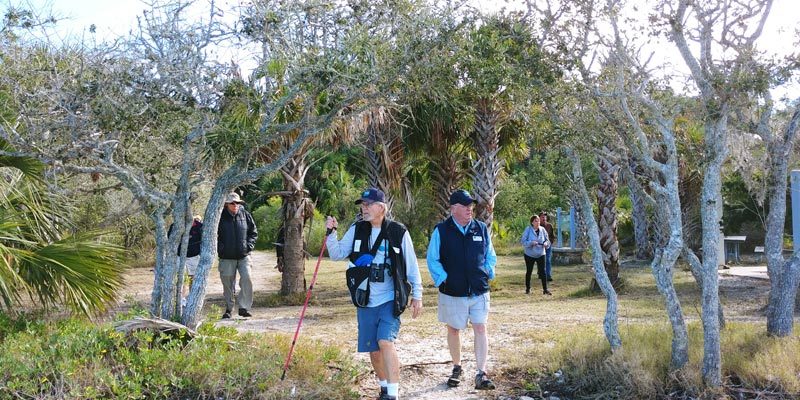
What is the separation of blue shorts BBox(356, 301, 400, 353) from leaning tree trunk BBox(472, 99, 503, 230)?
337 inches

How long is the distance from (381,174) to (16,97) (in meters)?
8.02

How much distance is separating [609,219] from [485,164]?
251 centimetres

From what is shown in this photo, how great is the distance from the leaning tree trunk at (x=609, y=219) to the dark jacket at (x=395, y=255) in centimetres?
864

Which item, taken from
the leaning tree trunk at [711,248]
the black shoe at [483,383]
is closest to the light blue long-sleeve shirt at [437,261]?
the black shoe at [483,383]

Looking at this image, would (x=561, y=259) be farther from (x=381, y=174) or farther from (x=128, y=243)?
(x=128, y=243)

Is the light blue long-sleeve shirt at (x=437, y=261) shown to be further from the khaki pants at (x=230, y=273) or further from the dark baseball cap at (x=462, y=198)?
the khaki pants at (x=230, y=273)

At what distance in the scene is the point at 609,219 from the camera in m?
15.0

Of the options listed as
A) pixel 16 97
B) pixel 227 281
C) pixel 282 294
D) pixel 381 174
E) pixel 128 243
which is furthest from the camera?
pixel 128 243

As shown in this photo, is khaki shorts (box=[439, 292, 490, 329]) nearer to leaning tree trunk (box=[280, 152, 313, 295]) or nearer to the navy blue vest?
the navy blue vest

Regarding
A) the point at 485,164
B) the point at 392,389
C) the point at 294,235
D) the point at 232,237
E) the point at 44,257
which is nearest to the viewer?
the point at 392,389

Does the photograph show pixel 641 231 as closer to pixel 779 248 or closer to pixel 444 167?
pixel 444 167

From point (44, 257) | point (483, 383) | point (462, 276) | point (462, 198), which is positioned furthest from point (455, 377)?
point (44, 257)

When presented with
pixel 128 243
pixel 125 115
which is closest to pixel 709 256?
pixel 125 115

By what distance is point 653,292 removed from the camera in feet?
46.1
